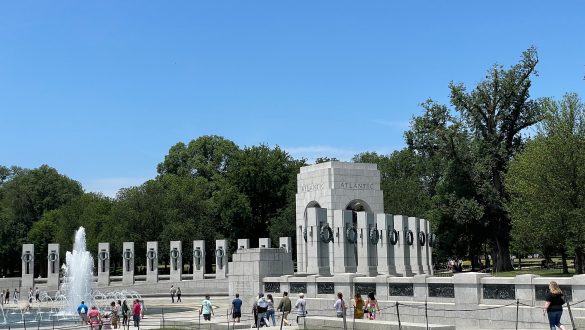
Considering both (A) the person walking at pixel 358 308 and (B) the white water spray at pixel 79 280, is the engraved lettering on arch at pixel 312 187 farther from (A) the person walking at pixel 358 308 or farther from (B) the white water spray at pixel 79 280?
(A) the person walking at pixel 358 308

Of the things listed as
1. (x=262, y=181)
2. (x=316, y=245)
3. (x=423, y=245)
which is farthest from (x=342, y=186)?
(x=262, y=181)

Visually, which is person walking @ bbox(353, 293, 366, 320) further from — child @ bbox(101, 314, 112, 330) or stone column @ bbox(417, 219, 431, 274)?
stone column @ bbox(417, 219, 431, 274)

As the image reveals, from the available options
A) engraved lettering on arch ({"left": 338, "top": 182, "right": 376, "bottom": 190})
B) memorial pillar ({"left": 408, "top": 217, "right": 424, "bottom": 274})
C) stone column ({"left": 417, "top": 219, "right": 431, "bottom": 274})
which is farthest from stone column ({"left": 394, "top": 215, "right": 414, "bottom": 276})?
engraved lettering on arch ({"left": 338, "top": 182, "right": 376, "bottom": 190})

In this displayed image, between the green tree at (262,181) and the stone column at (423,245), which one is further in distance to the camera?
the green tree at (262,181)

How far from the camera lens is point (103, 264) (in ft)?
206

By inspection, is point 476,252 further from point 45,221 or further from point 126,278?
point 45,221

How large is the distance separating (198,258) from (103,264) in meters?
8.47

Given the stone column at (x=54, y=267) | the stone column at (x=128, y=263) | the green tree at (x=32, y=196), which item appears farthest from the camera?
the green tree at (x=32, y=196)

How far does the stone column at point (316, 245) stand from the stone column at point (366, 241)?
2782 mm

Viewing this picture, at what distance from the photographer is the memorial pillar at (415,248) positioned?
51.7 m

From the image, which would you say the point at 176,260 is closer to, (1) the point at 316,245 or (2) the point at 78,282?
(2) the point at 78,282

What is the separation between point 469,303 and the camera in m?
26.0

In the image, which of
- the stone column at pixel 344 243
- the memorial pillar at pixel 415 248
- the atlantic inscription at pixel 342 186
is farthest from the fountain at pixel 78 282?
the memorial pillar at pixel 415 248

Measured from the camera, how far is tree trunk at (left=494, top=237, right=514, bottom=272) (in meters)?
68.9
